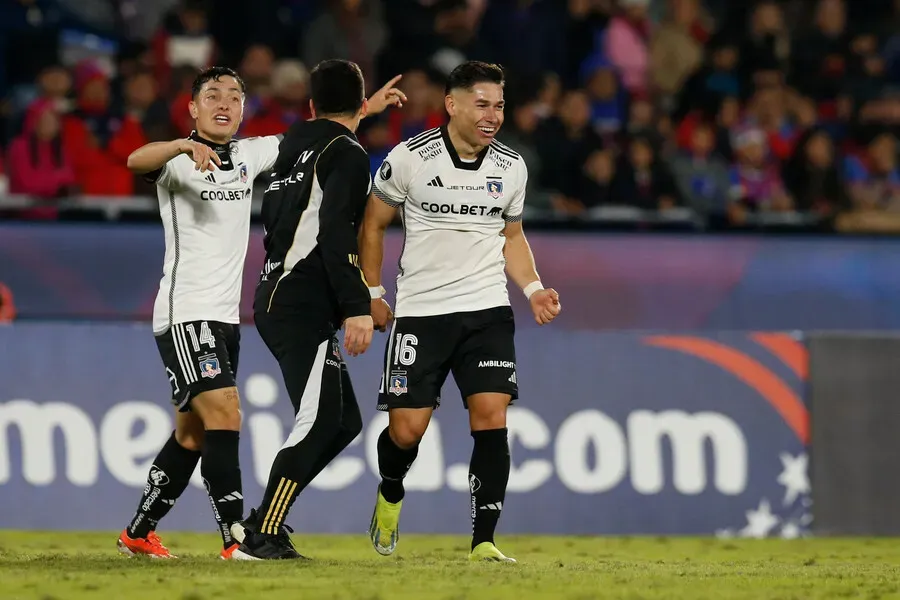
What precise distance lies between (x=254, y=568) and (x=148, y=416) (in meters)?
3.84

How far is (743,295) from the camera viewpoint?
13.2 metres

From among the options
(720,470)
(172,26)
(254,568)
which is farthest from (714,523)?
(172,26)

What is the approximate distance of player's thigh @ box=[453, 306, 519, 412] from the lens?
7.13 meters

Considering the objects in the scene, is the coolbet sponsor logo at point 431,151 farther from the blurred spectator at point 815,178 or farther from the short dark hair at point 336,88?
the blurred spectator at point 815,178

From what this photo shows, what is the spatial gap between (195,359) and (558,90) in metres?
8.11

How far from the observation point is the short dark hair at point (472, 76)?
7.24 m

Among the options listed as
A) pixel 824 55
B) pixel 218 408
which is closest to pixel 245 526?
pixel 218 408

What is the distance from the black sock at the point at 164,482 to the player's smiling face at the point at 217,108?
1.55m

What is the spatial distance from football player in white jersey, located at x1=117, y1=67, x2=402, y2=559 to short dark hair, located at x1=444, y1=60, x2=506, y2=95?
319 mm

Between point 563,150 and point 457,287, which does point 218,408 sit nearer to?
point 457,287

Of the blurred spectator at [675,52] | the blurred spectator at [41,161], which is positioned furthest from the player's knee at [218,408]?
the blurred spectator at [675,52]

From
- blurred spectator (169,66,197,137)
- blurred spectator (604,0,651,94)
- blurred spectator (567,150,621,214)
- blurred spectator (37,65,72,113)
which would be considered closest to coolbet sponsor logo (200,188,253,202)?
blurred spectator (169,66,197,137)

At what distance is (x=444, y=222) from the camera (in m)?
7.26

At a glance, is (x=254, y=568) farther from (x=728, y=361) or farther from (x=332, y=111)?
(x=728, y=361)
